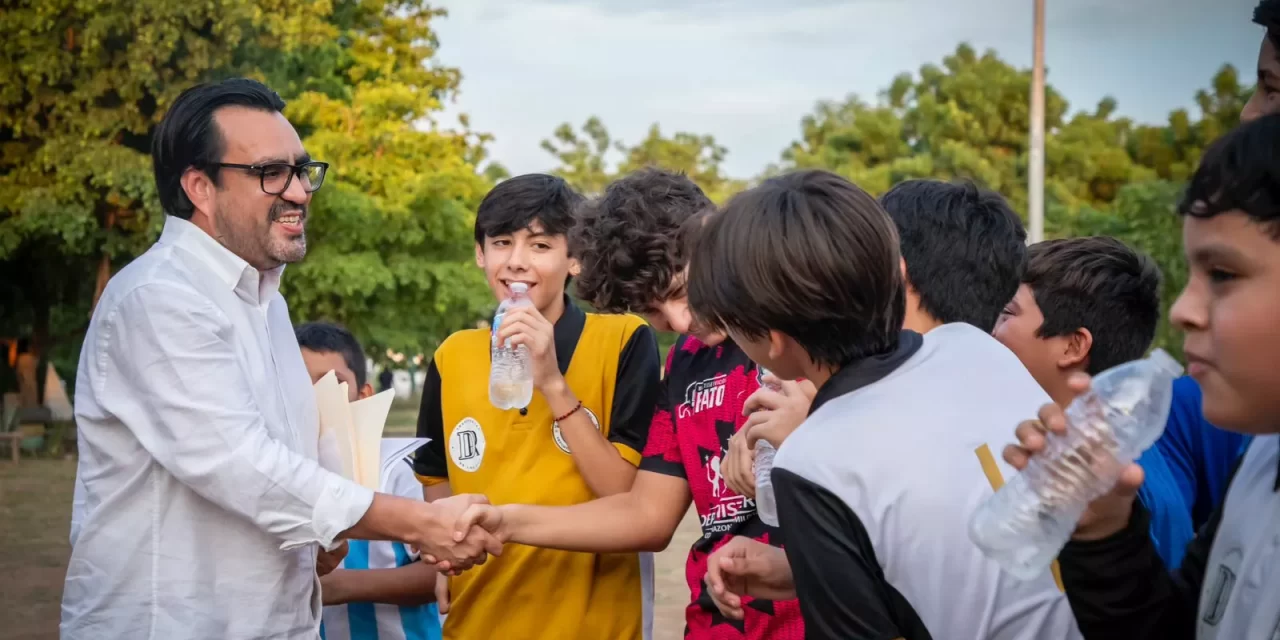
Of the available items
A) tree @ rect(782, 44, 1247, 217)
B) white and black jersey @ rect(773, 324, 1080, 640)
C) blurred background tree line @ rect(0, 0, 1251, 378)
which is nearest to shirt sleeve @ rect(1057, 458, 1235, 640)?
white and black jersey @ rect(773, 324, 1080, 640)

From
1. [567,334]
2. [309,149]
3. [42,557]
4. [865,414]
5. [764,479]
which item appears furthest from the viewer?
[309,149]

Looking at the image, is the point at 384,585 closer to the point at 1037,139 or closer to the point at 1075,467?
the point at 1075,467

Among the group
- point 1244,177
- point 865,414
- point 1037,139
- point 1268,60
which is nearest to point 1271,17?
point 1268,60

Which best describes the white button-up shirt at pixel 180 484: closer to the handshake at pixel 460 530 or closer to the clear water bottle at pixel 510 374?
the handshake at pixel 460 530

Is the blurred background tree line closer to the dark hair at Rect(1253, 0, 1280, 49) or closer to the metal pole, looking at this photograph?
the metal pole

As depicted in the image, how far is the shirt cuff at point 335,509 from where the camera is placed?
3.09m

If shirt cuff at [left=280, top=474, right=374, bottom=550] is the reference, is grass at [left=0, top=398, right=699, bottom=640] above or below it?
below

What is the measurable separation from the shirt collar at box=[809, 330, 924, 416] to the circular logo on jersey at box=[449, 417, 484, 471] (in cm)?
171

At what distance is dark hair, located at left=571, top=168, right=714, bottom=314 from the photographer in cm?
347

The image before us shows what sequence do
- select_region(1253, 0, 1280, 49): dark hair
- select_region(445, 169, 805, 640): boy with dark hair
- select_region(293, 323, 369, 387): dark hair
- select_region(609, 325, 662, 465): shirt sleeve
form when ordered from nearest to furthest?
select_region(1253, 0, 1280, 49): dark hair < select_region(445, 169, 805, 640): boy with dark hair < select_region(609, 325, 662, 465): shirt sleeve < select_region(293, 323, 369, 387): dark hair

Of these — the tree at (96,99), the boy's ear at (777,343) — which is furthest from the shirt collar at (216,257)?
the tree at (96,99)

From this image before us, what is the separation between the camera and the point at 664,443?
11.1 ft

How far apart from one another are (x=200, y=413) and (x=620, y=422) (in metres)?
1.20

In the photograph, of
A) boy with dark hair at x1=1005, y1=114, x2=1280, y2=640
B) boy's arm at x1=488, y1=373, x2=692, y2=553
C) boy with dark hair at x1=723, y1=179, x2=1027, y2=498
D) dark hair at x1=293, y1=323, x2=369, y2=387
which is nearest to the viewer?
boy with dark hair at x1=1005, y1=114, x2=1280, y2=640
